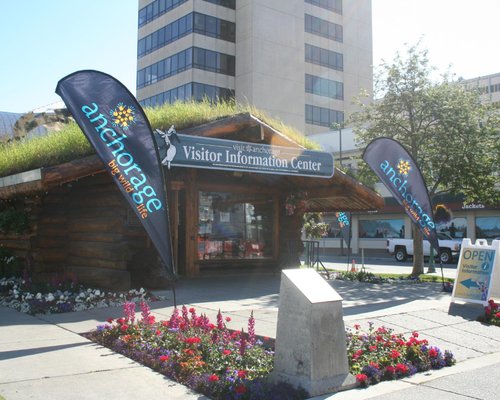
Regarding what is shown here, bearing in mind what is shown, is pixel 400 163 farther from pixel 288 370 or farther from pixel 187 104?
pixel 288 370

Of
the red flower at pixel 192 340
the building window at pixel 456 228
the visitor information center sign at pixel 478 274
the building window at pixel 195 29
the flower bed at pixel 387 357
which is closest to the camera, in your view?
the flower bed at pixel 387 357

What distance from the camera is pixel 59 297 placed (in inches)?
376

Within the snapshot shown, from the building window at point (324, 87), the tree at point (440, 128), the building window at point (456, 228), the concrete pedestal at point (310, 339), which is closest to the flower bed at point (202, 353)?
the concrete pedestal at point (310, 339)

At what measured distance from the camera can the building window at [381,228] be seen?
129ft

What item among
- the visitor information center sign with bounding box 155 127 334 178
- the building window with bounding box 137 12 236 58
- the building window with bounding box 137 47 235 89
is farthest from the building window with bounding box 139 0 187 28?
the visitor information center sign with bounding box 155 127 334 178

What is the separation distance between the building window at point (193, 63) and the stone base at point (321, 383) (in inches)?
1767

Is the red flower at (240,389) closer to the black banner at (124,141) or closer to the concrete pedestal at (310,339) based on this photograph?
the concrete pedestal at (310,339)

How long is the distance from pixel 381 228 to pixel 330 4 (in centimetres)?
2777

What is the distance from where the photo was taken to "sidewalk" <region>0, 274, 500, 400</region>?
5.04 meters

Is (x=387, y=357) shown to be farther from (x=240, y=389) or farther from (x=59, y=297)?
(x=59, y=297)

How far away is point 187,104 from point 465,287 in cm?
720

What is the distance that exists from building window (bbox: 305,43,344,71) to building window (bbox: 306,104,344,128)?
4706 mm

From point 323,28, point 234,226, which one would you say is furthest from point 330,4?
point 234,226

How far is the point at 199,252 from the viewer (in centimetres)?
1403
